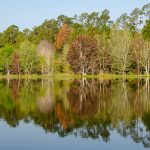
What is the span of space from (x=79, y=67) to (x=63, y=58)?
21.3ft

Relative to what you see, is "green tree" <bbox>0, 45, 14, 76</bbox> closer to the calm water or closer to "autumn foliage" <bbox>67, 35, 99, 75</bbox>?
"autumn foliage" <bbox>67, 35, 99, 75</bbox>

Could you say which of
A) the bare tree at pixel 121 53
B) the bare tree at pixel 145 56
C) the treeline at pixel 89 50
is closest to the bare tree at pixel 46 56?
the treeline at pixel 89 50

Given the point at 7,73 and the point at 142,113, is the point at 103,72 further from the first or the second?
the point at 142,113

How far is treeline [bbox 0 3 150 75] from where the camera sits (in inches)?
3447

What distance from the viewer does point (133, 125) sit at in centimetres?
2122

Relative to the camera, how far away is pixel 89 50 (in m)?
91.9

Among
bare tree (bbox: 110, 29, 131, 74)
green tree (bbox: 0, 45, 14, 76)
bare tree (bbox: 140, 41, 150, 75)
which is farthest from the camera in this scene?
green tree (bbox: 0, 45, 14, 76)

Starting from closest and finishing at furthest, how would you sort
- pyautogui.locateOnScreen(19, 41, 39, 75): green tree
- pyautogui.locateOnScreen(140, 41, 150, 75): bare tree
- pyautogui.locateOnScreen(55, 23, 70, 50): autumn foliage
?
pyautogui.locateOnScreen(140, 41, 150, 75): bare tree, pyautogui.locateOnScreen(19, 41, 39, 75): green tree, pyautogui.locateOnScreen(55, 23, 70, 50): autumn foliage

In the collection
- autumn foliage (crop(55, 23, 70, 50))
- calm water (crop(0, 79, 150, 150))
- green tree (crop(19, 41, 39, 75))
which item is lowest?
calm water (crop(0, 79, 150, 150))

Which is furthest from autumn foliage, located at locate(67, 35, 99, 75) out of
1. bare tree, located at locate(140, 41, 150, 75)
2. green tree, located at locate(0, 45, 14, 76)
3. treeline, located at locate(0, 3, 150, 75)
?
green tree, located at locate(0, 45, 14, 76)

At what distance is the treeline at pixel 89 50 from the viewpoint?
3447 inches

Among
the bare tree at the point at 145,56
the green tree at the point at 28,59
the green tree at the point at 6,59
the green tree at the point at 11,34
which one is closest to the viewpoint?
the bare tree at the point at 145,56

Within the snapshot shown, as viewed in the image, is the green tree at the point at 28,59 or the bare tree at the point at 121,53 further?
the green tree at the point at 28,59

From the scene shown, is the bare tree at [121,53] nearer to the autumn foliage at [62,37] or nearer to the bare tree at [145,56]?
the bare tree at [145,56]
